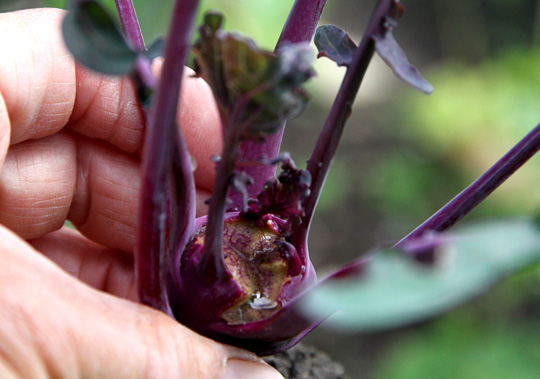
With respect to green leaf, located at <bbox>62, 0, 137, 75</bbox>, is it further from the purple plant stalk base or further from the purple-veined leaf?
the purple-veined leaf

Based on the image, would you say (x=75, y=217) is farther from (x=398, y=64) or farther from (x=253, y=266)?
(x=398, y=64)

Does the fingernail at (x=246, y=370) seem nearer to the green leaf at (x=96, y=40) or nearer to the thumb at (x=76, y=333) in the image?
the thumb at (x=76, y=333)

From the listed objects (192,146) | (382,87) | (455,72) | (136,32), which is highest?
(136,32)

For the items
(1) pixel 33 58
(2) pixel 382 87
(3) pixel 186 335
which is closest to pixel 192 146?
(1) pixel 33 58

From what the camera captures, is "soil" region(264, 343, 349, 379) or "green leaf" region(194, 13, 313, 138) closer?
"green leaf" region(194, 13, 313, 138)

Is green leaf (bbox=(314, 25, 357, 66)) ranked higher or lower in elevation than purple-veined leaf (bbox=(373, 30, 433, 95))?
lower

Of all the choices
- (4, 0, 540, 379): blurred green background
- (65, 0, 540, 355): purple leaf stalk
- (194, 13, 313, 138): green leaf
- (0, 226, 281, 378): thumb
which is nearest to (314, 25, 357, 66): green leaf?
(65, 0, 540, 355): purple leaf stalk

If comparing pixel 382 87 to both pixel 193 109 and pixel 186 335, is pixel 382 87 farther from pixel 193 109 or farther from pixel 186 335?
pixel 186 335

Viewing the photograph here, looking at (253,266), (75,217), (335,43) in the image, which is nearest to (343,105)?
(335,43)
